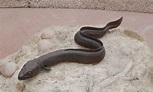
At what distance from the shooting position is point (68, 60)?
5.74 feet

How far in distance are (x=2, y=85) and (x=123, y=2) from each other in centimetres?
147

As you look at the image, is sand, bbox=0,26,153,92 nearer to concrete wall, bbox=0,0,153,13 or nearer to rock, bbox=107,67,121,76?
rock, bbox=107,67,121,76

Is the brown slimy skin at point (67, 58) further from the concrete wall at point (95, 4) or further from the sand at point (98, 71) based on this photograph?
the concrete wall at point (95, 4)

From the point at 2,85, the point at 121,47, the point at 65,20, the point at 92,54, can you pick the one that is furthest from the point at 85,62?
the point at 65,20

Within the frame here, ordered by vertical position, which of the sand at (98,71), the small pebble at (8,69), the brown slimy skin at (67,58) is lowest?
the small pebble at (8,69)

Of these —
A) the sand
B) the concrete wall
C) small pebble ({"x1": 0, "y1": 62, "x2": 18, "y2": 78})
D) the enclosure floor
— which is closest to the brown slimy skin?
the sand

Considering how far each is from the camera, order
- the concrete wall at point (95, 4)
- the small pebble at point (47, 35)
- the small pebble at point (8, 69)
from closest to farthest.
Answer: the small pebble at point (8, 69) < the small pebble at point (47, 35) < the concrete wall at point (95, 4)

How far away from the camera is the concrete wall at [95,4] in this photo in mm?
2889

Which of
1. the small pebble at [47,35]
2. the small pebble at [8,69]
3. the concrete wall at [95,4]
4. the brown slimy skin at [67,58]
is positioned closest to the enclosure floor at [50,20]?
the concrete wall at [95,4]

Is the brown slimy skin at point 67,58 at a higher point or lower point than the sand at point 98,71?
higher

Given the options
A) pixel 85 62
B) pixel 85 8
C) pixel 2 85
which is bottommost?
pixel 85 8

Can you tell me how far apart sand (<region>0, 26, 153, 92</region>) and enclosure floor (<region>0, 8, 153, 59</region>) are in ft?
1.69

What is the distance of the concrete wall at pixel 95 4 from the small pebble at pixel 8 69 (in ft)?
3.75

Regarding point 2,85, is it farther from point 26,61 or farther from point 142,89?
point 142,89
